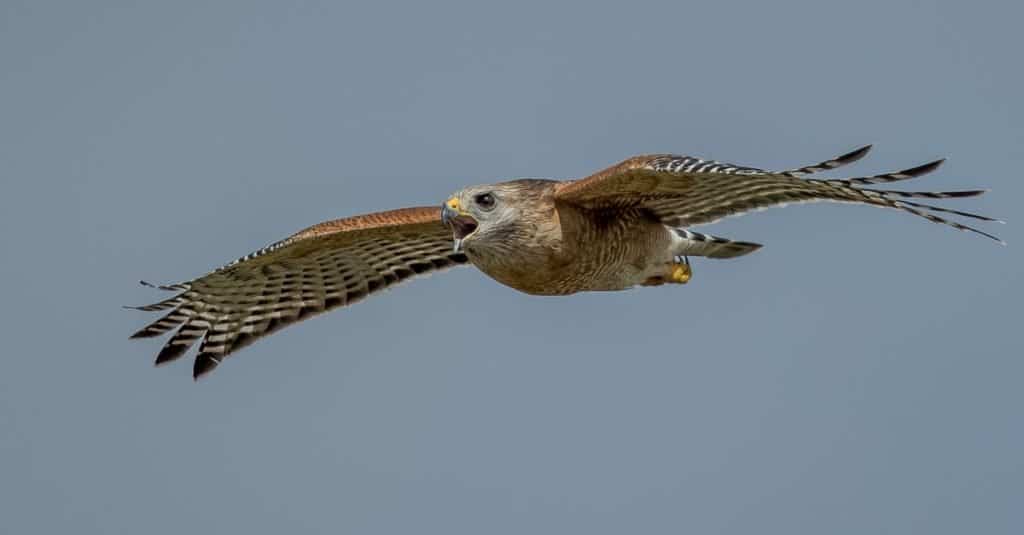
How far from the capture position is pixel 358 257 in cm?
1357

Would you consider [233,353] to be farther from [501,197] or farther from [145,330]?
[501,197]

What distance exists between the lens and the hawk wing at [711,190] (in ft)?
36.4

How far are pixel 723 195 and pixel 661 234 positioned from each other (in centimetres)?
60

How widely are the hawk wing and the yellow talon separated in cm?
42

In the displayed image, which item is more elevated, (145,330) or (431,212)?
(431,212)

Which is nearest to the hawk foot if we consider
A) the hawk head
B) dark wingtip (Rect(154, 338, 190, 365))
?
the hawk head

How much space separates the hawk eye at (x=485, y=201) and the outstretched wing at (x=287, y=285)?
4.34ft

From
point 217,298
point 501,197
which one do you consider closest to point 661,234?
point 501,197

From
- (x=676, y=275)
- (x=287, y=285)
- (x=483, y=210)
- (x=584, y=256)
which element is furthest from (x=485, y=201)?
(x=287, y=285)

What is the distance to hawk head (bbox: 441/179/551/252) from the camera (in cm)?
1166

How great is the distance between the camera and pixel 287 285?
45.1ft

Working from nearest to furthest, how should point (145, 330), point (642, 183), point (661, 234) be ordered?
point (642, 183) < point (661, 234) < point (145, 330)

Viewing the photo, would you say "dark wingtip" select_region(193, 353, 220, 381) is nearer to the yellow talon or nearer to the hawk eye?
the hawk eye

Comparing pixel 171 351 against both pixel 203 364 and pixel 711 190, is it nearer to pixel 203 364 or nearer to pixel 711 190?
pixel 203 364
